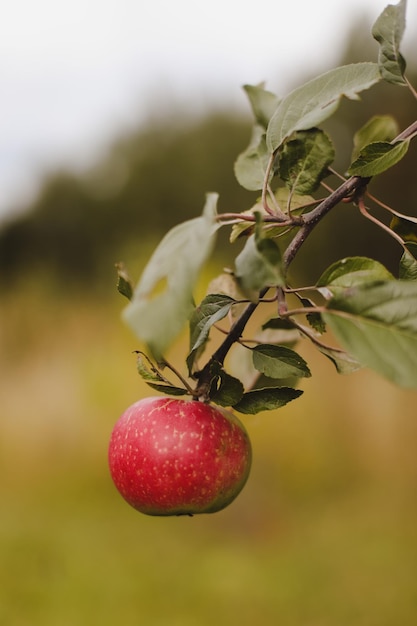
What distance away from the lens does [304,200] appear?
0.59 meters

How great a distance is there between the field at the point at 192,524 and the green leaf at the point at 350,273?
68.8 inches

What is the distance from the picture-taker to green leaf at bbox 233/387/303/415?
0.53m

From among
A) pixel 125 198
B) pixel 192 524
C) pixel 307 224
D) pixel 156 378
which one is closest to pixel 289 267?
pixel 307 224

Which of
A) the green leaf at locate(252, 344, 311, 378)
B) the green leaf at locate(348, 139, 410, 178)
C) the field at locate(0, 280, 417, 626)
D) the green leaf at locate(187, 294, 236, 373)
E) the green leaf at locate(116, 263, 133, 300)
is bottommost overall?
the field at locate(0, 280, 417, 626)

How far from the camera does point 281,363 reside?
0.52 meters

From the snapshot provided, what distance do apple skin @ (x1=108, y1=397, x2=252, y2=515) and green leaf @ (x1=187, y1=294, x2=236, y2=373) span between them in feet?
0.30

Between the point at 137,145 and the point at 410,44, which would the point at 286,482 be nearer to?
the point at 410,44

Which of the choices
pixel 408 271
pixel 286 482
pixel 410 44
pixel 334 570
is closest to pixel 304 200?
pixel 408 271

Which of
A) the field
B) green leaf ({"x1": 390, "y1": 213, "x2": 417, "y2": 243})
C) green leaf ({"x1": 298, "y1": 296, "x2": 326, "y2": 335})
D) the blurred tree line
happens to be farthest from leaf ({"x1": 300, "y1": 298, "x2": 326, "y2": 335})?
the blurred tree line

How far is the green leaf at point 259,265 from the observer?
383mm

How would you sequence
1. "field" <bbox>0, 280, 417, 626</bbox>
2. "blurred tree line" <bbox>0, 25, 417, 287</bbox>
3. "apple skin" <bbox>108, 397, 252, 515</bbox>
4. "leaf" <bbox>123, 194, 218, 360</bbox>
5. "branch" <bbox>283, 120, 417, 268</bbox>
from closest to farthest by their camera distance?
"leaf" <bbox>123, 194, 218, 360</bbox> → "branch" <bbox>283, 120, 417, 268</bbox> → "apple skin" <bbox>108, 397, 252, 515</bbox> → "field" <bbox>0, 280, 417, 626</bbox> → "blurred tree line" <bbox>0, 25, 417, 287</bbox>

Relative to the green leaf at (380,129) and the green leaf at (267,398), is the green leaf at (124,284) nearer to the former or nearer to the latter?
the green leaf at (267,398)

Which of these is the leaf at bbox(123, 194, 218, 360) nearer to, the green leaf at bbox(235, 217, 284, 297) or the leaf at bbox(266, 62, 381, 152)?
the green leaf at bbox(235, 217, 284, 297)

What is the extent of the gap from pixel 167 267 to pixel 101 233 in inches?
287
